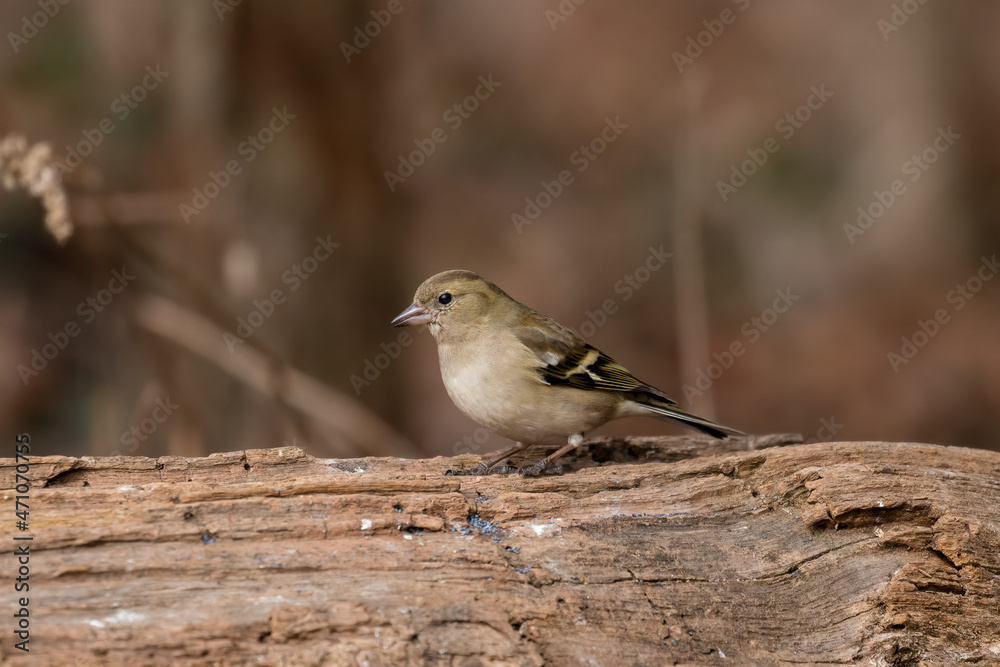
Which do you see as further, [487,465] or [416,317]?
[416,317]

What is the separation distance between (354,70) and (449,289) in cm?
323

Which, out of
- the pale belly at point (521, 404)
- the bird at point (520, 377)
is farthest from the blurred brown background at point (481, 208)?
the pale belly at point (521, 404)

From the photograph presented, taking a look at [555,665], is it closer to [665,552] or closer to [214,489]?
[665,552]
